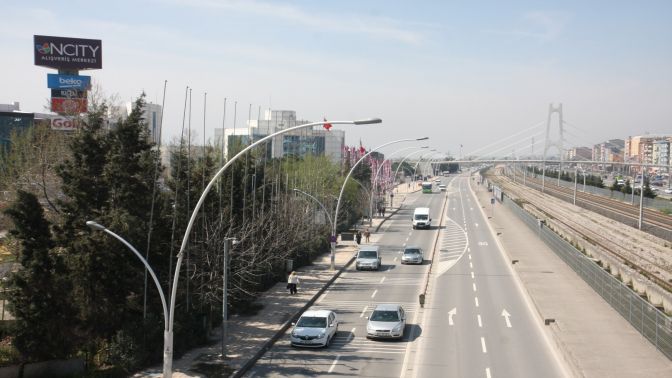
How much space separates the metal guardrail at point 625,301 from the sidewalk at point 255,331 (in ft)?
49.2

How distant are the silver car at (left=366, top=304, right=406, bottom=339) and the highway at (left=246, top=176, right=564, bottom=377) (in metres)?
0.34

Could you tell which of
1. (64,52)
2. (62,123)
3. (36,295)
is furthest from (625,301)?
(64,52)

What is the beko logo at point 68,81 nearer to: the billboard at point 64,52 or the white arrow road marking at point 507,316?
the billboard at point 64,52

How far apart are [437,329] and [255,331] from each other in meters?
8.09

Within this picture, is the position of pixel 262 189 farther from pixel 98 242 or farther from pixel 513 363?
pixel 513 363

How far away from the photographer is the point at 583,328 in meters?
30.1

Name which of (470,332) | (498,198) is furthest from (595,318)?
(498,198)

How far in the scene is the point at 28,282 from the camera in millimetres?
24016

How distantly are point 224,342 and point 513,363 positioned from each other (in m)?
10.7

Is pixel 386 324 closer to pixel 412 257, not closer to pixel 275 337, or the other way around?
pixel 275 337

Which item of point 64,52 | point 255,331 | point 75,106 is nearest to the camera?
point 255,331

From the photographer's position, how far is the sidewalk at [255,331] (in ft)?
82.7

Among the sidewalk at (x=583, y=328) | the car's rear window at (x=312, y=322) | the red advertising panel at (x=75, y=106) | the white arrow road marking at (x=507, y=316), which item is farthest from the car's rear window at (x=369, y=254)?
Answer: the car's rear window at (x=312, y=322)

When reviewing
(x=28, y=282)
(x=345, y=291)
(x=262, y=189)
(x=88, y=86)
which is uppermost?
(x=88, y=86)
